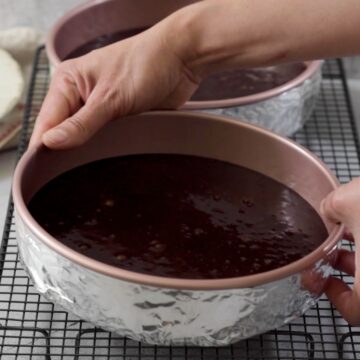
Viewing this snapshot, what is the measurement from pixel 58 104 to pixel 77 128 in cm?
7

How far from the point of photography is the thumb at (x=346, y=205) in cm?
91

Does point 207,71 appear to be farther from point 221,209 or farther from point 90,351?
point 90,351

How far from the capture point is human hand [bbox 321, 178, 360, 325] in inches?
35.9

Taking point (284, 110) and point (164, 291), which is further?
point (284, 110)

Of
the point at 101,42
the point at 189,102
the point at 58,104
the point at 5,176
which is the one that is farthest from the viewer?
the point at 101,42

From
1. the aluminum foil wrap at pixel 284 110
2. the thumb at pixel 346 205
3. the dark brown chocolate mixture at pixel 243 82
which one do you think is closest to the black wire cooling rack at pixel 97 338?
the thumb at pixel 346 205

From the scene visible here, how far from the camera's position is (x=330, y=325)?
0.99 metres

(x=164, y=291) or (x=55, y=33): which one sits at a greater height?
(x=164, y=291)

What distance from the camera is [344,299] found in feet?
3.14

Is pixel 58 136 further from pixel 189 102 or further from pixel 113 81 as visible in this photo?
pixel 189 102

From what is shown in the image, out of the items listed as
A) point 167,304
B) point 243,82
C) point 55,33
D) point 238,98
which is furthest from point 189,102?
point 167,304

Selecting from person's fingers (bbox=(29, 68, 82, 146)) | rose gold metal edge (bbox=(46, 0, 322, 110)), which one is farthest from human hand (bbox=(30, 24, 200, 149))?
rose gold metal edge (bbox=(46, 0, 322, 110))

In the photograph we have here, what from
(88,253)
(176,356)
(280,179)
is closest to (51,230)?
(88,253)

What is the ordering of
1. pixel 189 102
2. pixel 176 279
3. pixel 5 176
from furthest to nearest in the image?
pixel 5 176
pixel 189 102
pixel 176 279
